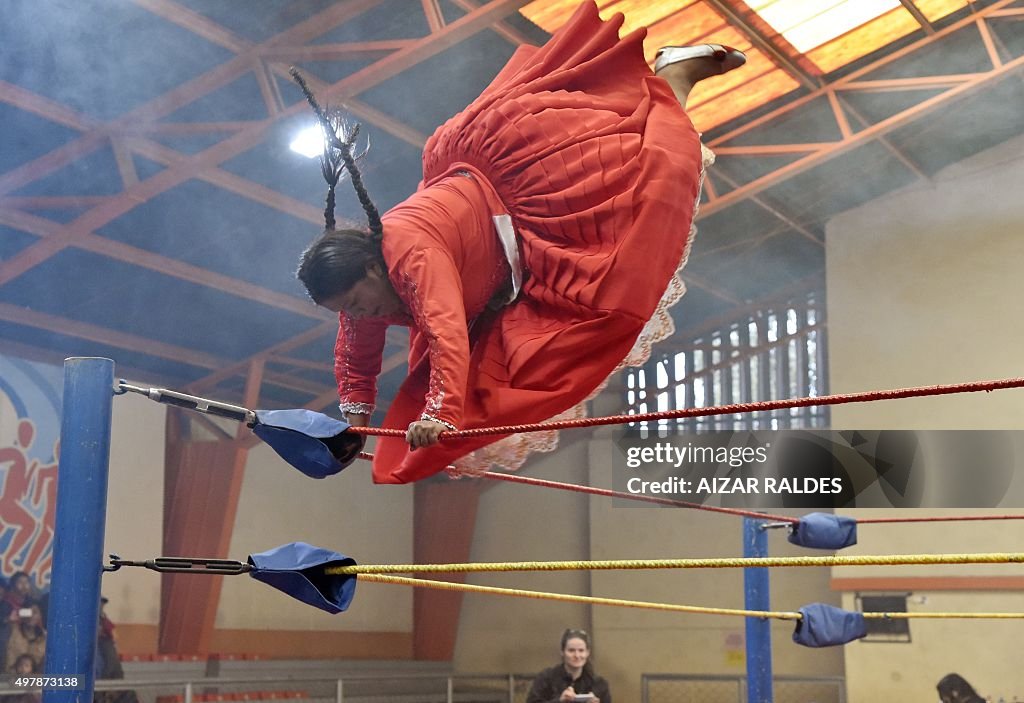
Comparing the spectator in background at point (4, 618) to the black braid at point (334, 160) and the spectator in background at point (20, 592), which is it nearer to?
the spectator in background at point (20, 592)

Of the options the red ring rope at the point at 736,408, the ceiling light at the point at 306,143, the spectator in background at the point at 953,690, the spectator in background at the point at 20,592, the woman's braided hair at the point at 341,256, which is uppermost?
the ceiling light at the point at 306,143

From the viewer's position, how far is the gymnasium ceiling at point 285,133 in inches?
190

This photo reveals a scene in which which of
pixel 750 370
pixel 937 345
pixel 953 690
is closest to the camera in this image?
pixel 953 690

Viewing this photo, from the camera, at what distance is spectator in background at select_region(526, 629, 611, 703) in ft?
14.2

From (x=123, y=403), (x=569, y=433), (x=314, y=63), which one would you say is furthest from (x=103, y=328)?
(x=569, y=433)

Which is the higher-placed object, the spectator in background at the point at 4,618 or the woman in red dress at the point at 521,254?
the woman in red dress at the point at 521,254

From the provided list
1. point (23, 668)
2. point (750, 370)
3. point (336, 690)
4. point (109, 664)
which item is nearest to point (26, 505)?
point (23, 668)

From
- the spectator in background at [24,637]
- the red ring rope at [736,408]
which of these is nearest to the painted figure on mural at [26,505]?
the spectator in background at [24,637]

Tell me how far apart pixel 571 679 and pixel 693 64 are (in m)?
2.86

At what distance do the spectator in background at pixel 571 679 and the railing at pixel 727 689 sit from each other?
329 centimetres

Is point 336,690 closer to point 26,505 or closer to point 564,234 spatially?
point 26,505

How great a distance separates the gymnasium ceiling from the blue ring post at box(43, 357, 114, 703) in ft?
10.6

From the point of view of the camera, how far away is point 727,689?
8445mm

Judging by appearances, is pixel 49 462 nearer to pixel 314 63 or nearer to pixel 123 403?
pixel 123 403
